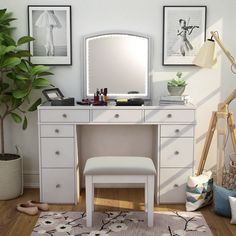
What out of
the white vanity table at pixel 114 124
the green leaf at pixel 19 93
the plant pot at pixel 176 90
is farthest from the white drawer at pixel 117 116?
the green leaf at pixel 19 93

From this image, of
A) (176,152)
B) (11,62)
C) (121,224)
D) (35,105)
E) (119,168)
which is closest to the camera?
(119,168)

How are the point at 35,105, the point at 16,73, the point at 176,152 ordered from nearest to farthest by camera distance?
the point at 176,152, the point at 16,73, the point at 35,105

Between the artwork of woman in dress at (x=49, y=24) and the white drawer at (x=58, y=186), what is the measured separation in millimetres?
1070

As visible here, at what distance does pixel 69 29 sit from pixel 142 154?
1323mm

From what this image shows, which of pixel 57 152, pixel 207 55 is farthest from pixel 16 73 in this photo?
pixel 207 55

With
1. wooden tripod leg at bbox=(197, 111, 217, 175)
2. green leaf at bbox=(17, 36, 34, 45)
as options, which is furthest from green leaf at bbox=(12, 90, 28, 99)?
wooden tripod leg at bbox=(197, 111, 217, 175)

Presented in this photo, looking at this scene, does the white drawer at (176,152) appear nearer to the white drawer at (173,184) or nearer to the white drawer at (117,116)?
the white drawer at (173,184)

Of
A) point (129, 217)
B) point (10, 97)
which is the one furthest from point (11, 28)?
point (129, 217)

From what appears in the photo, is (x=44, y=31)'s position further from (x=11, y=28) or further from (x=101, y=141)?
(x=101, y=141)

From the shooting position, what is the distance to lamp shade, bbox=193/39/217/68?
3.57 meters

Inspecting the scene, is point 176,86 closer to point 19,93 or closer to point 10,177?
point 19,93

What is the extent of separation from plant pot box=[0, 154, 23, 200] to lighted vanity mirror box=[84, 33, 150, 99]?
89 cm

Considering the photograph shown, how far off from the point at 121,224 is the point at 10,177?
113 cm

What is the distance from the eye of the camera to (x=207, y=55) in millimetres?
3582
